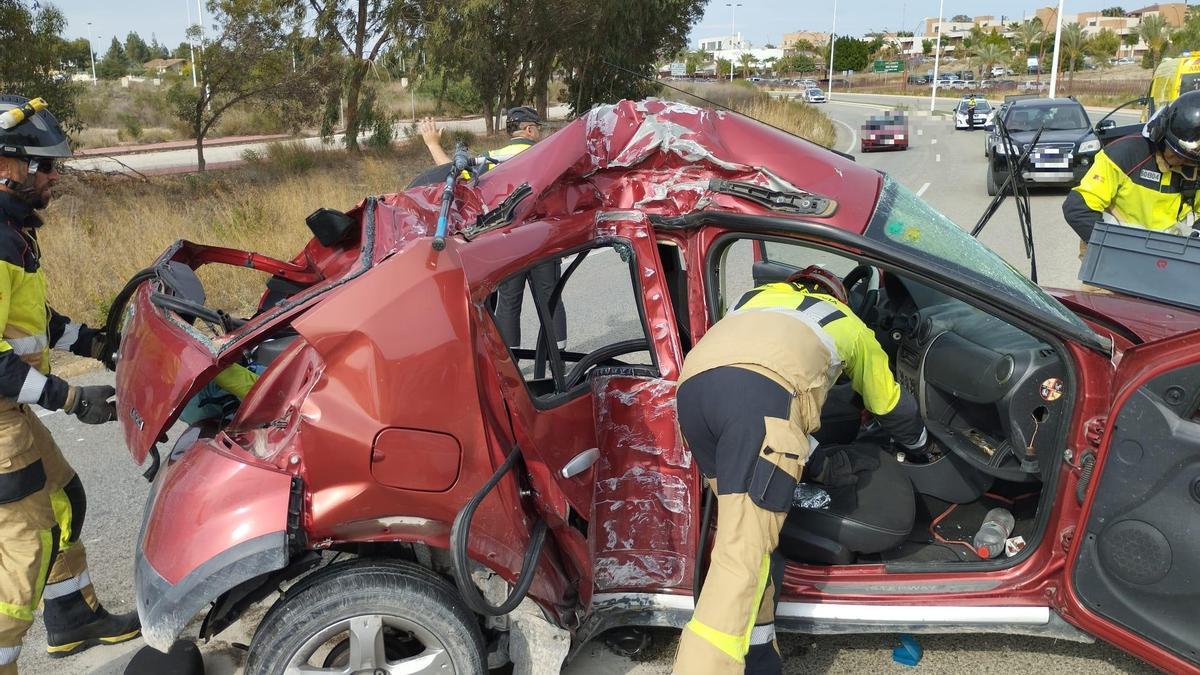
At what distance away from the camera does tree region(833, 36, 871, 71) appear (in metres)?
105

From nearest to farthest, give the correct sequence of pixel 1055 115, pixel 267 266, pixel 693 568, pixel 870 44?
pixel 693 568
pixel 267 266
pixel 1055 115
pixel 870 44

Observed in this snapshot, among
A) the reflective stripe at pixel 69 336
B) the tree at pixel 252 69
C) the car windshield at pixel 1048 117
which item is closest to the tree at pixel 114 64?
the tree at pixel 252 69

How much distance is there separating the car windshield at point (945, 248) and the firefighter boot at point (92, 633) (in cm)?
274

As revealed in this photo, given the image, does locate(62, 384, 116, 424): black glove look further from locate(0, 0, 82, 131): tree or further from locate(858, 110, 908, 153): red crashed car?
locate(858, 110, 908, 153): red crashed car

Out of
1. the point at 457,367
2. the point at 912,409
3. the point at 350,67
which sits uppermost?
the point at 350,67

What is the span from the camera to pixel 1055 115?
49.9 ft

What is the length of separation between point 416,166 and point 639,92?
12402 mm

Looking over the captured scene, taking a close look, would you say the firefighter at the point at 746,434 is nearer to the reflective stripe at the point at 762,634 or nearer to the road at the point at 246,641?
the reflective stripe at the point at 762,634

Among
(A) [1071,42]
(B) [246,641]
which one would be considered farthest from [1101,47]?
(B) [246,641]

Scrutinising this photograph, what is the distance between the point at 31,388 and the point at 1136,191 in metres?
4.98

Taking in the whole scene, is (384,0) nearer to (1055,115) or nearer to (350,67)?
(350,67)

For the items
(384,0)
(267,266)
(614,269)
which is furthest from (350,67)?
(267,266)

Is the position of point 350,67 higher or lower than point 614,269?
higher

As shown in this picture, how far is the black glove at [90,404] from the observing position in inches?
107
